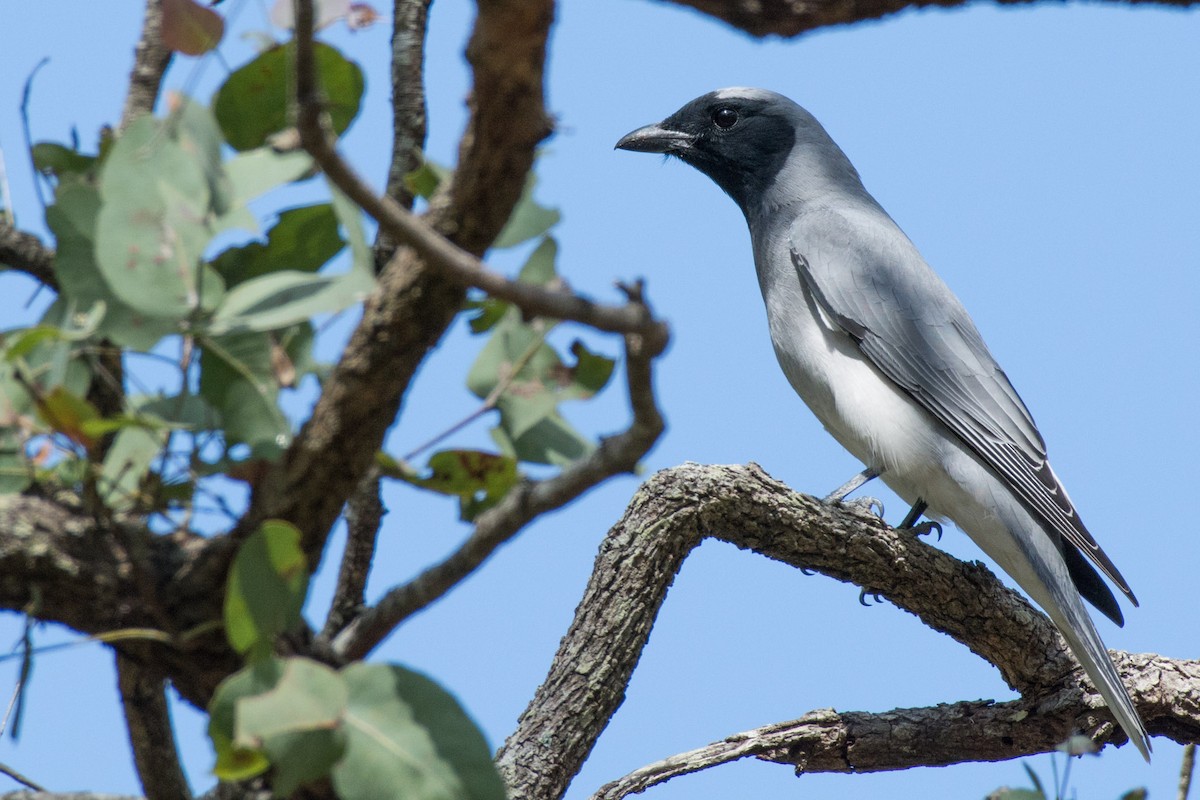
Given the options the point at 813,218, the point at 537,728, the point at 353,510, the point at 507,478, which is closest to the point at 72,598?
the point at 507,478

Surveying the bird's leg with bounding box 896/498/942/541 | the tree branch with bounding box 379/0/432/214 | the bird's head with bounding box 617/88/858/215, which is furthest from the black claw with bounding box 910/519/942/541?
the tree branch with bounding box 379/0/432/214

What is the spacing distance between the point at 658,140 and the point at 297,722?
5208 millimetres

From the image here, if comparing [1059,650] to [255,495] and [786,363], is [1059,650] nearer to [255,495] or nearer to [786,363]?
[786,363]

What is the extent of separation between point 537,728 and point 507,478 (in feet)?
6.21

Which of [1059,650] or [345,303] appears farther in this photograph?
[1059,650]

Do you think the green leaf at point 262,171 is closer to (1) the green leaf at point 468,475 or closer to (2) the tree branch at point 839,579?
(1) the green leaf at point 468,475

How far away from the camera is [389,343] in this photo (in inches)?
68.1

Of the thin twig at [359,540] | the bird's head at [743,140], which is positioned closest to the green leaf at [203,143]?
the thin twig at [359,540]

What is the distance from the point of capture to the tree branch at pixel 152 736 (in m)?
2.14

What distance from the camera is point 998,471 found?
4.96m

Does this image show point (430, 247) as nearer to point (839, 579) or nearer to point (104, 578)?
point (104, 578)

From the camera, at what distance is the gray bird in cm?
488

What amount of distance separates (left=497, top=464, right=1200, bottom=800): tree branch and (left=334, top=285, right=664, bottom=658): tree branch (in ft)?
6.20

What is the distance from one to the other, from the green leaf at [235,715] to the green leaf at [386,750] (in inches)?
3.7
